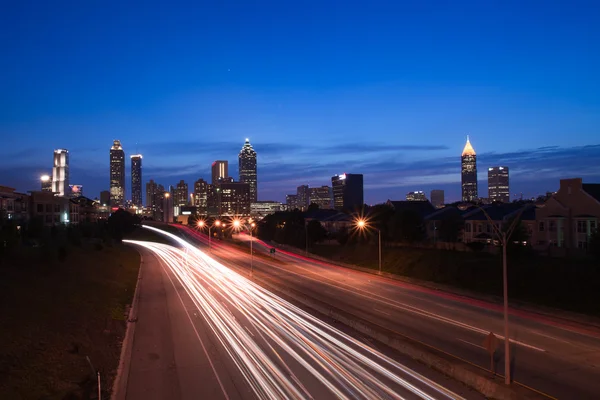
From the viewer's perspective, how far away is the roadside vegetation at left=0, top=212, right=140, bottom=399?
15109 mm

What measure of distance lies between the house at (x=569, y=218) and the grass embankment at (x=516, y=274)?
6.23 metres

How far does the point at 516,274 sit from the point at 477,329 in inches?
643

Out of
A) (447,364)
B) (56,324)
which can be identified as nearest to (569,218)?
(447,364)

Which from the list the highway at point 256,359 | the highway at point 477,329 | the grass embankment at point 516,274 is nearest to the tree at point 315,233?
the grass embankment at point 516,274

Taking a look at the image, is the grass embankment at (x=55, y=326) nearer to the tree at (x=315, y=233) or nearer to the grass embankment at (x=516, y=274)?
the grass embankment at (x=516, y=274)

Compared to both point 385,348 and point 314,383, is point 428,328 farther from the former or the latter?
point 314,383

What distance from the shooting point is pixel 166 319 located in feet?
86.7

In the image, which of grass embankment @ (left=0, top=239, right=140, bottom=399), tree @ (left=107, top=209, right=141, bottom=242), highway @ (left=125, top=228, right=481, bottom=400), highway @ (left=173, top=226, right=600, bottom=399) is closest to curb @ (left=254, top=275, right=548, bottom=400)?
highway @ (left=125, top=228, right=481, bottom=400)

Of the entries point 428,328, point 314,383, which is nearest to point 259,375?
point 314,383

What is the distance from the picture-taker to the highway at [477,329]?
1588 centimetres

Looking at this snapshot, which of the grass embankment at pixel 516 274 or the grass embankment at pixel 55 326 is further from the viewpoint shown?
the grass embankment at pixel 516 274

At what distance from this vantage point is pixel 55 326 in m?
20.9

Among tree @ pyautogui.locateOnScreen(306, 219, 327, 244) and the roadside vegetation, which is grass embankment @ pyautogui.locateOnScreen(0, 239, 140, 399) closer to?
the roadside vegetation

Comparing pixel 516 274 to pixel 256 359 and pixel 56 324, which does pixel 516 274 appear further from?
pixel 56 324
